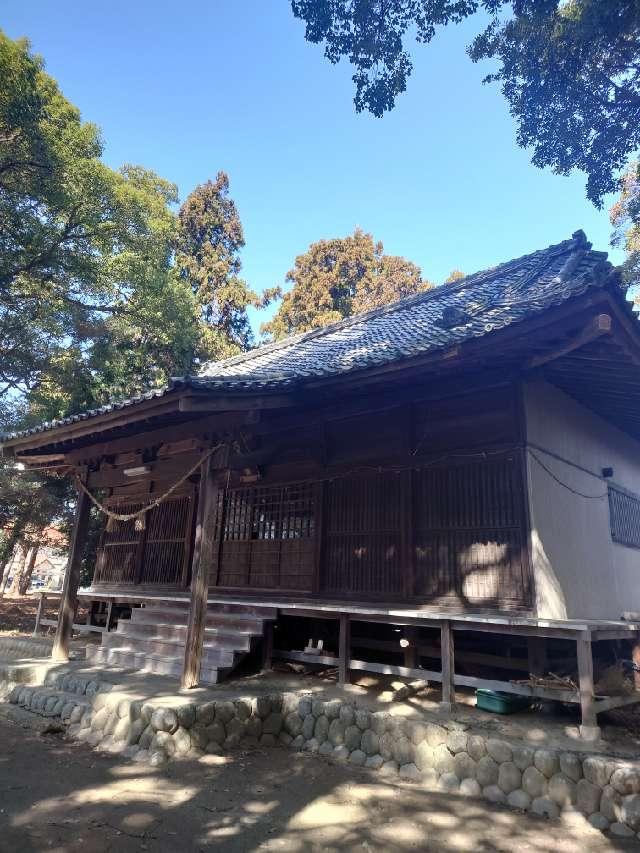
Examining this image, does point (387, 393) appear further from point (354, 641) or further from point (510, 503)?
point (354, 641)

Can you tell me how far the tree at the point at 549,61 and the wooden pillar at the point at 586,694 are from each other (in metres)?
9.83

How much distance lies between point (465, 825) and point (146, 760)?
2.89 m

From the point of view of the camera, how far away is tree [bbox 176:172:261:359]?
82.1 feet

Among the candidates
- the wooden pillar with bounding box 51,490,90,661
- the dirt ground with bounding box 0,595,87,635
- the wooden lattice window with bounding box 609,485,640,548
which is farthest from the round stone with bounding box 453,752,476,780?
the dirt ground with bounding box 0,595,87,635

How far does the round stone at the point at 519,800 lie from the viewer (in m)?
4.17

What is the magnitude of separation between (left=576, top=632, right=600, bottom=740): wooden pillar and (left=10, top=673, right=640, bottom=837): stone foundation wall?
20.1 inches

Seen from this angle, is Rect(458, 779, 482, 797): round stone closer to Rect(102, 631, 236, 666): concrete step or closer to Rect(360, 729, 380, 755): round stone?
Rect(360, 729, 380, 755): round stone

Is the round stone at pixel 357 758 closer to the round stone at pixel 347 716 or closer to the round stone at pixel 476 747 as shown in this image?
the round stone at pixel 347 716

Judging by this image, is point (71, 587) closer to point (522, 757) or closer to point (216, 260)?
point (522, 757)

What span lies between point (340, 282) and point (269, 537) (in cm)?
2127

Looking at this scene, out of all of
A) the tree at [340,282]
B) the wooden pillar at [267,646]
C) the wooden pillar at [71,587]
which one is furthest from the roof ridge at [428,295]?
the tree at [340,282]

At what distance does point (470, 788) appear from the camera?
4.44 m

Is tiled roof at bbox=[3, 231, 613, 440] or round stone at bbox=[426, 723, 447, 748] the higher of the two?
tiled roof at bbox=[3, 231, 613, 440]

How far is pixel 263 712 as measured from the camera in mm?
5750
